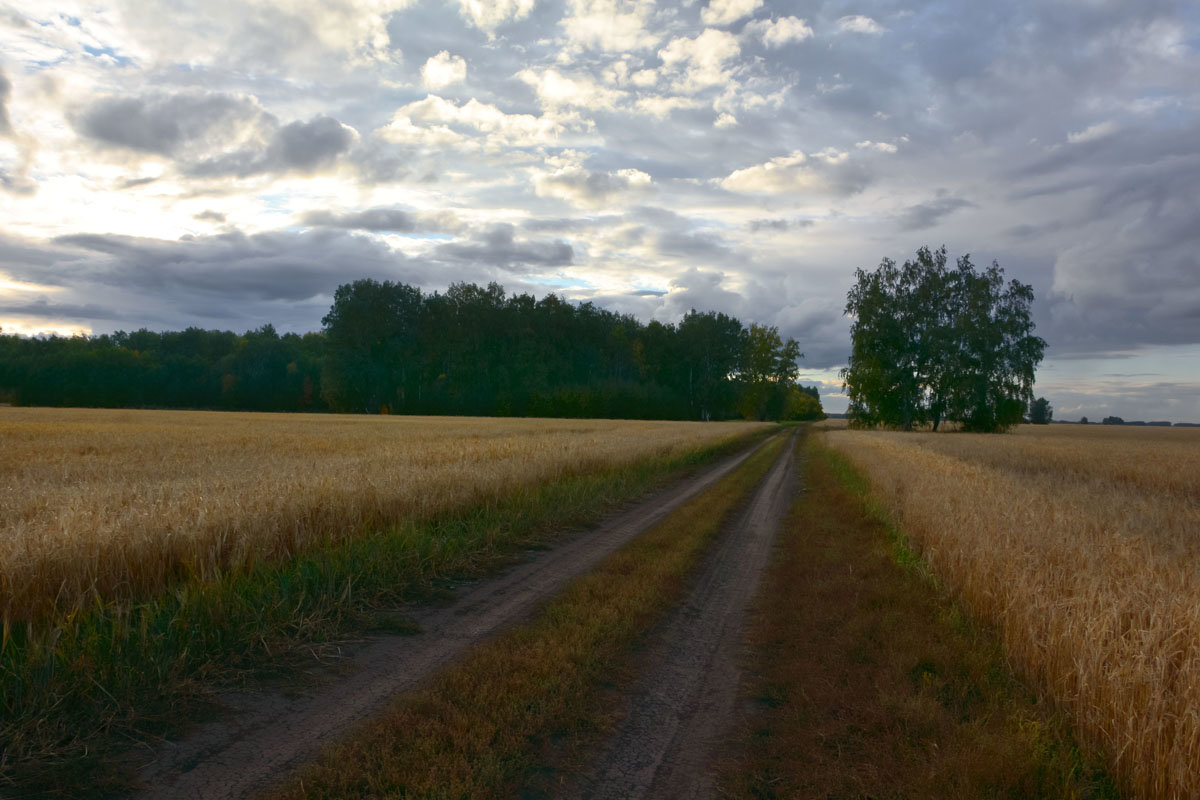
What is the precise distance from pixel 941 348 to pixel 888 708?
2245 inches

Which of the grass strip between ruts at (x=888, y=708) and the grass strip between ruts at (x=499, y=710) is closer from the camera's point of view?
the grass strip between ruts at (x=499, y=710)

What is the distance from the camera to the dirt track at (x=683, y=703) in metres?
3.77

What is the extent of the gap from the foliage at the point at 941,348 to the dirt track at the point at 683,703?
5333cm

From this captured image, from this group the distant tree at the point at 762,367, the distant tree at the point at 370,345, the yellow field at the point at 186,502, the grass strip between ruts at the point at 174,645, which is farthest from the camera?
the distant tree at the point at 762,367

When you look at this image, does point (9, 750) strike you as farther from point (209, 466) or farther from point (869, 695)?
point (209, 466)

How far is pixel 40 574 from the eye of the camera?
575 centimetres

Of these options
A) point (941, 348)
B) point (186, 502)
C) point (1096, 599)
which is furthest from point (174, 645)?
point (941, 348)

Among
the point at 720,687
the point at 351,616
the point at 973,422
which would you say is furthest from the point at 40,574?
the point at 973,422

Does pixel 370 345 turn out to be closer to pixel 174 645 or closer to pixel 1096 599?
pixel 174 645

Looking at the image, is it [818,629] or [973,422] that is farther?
[973,422]

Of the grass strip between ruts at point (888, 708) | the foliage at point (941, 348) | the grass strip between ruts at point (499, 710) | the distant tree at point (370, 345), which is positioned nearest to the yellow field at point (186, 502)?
the grass strip between ruts at point (499, 710)

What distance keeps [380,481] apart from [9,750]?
742 cm

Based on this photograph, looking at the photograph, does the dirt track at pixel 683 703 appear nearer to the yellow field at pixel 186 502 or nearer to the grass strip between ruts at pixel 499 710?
the grass strip between ruts at pixel 499 710

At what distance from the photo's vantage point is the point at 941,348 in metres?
54.2
